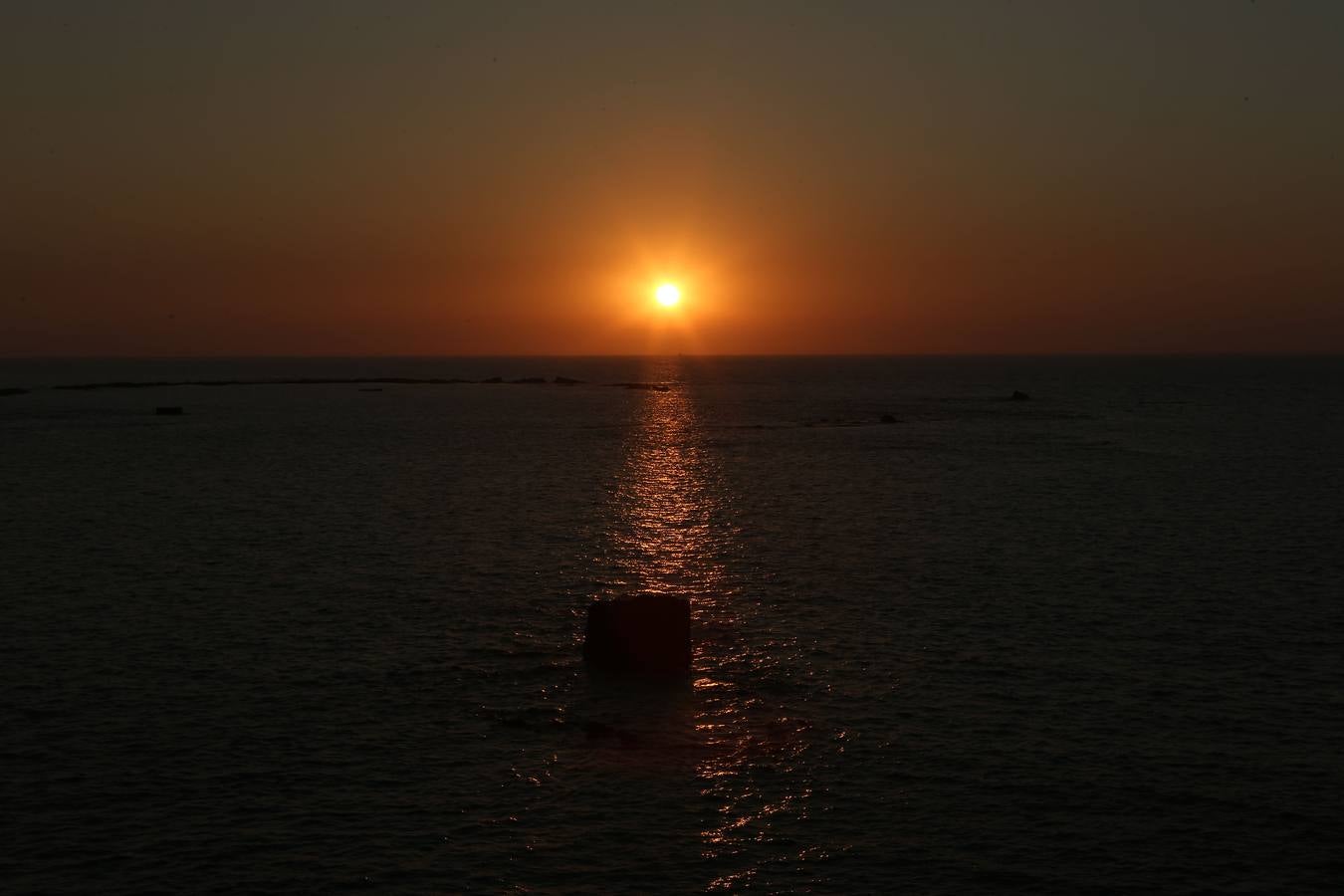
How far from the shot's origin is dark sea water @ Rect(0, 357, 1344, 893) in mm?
23328

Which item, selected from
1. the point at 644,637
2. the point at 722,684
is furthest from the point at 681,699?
the point at 644,637

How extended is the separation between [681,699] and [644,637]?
9.28 feet

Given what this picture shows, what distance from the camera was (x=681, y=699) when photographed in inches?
1292

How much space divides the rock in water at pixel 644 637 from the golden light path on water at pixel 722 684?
94cm

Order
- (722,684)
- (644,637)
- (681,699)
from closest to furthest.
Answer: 1. (681,699)
2. (722,684)
3. (644,637)

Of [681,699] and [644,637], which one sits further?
[644,637]

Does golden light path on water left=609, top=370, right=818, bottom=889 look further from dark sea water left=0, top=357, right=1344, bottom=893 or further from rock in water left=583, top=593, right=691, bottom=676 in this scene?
rock in water left=583, top=593, right=691, bottom=676

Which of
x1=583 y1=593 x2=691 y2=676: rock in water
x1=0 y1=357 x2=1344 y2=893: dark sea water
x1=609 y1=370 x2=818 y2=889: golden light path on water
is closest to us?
x1=0 y1=357 x2=1344 y2=893: dark sea water

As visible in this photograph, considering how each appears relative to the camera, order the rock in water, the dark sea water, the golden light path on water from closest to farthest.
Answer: the dark sea water, the golden light path on water, the rock in water

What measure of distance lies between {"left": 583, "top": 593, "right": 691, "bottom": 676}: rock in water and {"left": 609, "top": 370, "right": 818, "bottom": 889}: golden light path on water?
938mm

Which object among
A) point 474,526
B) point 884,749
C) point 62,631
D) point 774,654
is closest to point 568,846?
point 884,749

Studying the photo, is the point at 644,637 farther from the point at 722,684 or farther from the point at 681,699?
the point at 681,699

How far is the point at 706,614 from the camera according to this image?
43.8 m

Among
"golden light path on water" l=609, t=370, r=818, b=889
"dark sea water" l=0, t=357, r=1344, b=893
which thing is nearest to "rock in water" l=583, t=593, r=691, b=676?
"golden light path on water" l=609, t=370, r=818, b=889
